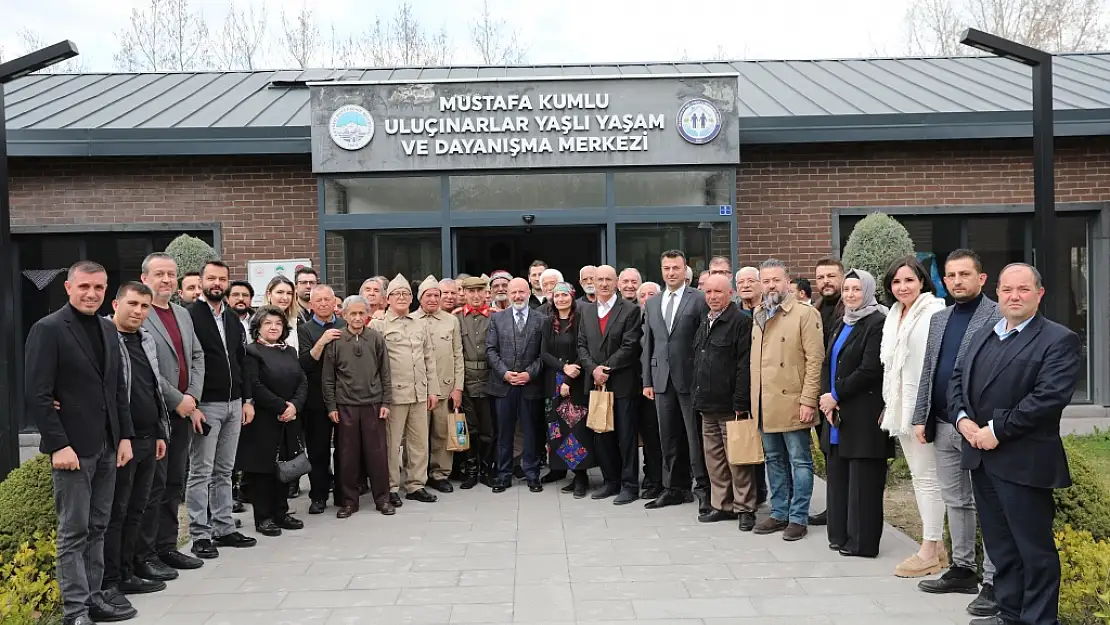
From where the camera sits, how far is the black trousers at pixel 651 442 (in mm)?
8336

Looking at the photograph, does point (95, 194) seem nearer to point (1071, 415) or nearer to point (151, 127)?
point (151, 127)

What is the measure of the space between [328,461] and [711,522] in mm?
3332

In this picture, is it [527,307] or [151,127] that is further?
[151,127]

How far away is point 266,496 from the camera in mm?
7223

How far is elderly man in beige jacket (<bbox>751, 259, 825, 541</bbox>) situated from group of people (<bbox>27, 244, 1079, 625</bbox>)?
0.06ft

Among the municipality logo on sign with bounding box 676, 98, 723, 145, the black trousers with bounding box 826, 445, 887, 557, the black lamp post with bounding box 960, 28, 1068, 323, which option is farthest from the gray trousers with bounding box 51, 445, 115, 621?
the municipality logo on sign with bounding box 676, 98, 723, 145

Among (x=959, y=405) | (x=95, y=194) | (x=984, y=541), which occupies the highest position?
(x=95, y=194)

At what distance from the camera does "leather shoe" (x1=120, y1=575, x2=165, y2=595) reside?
5.65 m

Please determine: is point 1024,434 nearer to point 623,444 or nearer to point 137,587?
point 623,444

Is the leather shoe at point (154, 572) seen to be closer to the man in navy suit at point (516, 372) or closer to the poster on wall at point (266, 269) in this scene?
the man in navy suit at point (516, 372)

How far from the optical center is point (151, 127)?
1178 cm

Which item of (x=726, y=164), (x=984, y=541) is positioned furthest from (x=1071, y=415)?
(x=984, y=541)

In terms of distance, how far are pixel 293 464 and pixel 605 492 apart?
9.28 ft

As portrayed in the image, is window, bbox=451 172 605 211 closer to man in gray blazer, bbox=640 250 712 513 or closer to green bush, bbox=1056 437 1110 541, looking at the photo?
man in gray blazer, bbox=640 250 712 513
